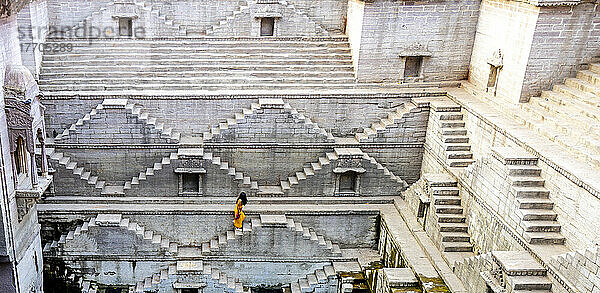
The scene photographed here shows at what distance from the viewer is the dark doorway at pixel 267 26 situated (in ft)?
59.1

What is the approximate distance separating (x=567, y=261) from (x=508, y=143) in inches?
148

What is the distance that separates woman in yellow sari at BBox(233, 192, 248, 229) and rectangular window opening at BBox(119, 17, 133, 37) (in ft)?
25.1

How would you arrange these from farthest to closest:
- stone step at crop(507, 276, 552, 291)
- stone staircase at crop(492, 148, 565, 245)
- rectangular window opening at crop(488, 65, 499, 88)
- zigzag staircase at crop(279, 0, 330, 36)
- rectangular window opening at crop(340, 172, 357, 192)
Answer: zigzag staircase at crop(279, 0, 330, 36)
rectangular window opening at crop(340, 172, 357, 192)
rectangular window opening at crop(488, 65, 499, 88)
stone staircase at crop(492, 148, 565, 245)
stone step at crop(507, 276, 552, 291)

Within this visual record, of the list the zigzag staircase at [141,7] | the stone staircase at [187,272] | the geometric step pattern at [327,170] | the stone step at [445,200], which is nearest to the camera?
the stone step at [445,200]

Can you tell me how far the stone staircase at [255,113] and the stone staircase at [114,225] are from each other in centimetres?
296

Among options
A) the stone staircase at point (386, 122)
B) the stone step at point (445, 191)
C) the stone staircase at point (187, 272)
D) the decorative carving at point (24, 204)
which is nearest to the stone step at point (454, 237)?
the stone step at point (445, 191)

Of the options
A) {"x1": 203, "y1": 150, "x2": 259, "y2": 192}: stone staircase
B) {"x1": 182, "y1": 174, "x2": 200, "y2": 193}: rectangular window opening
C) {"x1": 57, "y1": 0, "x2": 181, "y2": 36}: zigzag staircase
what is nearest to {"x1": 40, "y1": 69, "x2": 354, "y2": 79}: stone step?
{"x1": 203, "y1": 150, "x2": 259, "y2": 192}: stone staircase

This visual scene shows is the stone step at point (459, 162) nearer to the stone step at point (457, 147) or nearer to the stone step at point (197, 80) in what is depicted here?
the stone step at point (457, 147)

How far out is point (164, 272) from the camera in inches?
544

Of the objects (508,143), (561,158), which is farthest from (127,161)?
(561,158)

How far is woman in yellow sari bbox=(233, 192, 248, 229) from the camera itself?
44.8 feet

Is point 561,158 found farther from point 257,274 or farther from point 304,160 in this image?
point 257,274

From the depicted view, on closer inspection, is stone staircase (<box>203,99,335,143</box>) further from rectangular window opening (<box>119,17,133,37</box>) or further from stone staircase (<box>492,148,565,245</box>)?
rectangular window opening (<box>119,17,133,37</box>)

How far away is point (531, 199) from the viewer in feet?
35.7
